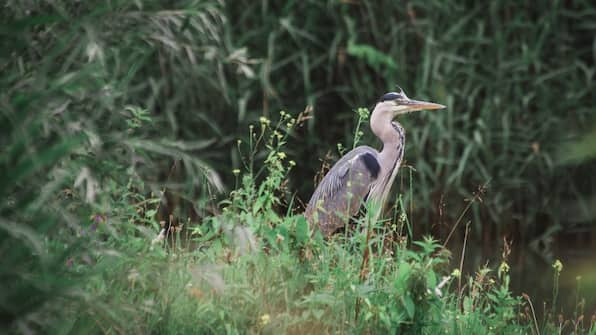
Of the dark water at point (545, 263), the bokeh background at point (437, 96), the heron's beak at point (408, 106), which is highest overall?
the heron's beak at point (408, 106)

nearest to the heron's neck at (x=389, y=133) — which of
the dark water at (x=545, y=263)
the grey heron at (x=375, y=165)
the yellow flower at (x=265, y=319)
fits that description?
the grey heron at (x=375, y=165)

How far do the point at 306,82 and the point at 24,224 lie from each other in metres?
3.39

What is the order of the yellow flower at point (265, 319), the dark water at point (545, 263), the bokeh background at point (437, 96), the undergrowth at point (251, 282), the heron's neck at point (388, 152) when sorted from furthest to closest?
1. the bokeh background at point (437, 96)
2. the dark water at point (545, 263)
3. the heron's neck at point (388, 152)
4. the yellow flower at point (265, 319)
5. the undergrowth at point (251, 282)

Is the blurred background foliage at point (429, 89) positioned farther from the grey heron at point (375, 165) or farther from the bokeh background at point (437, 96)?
the grey heron at point (375, 165)

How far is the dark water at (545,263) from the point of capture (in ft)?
14.2

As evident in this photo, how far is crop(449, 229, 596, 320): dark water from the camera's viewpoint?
14.2 ft

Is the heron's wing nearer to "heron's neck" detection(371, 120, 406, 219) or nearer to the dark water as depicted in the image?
"heron's neck" detection(371, 120, 406, 219)

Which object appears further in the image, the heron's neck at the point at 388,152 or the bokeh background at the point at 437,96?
the bokeh background at the point at 437,96

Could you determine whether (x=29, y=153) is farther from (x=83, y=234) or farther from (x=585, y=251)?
(x=585, y=251)

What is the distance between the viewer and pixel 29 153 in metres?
1.91

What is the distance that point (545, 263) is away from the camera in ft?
16.9

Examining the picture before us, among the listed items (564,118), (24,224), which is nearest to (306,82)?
(564,118)

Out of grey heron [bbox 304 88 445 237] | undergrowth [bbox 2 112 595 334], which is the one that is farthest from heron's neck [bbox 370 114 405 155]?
undergrowth [bbox 2 112 595 334]

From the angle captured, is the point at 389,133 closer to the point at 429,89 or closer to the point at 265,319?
the point at 265,319
